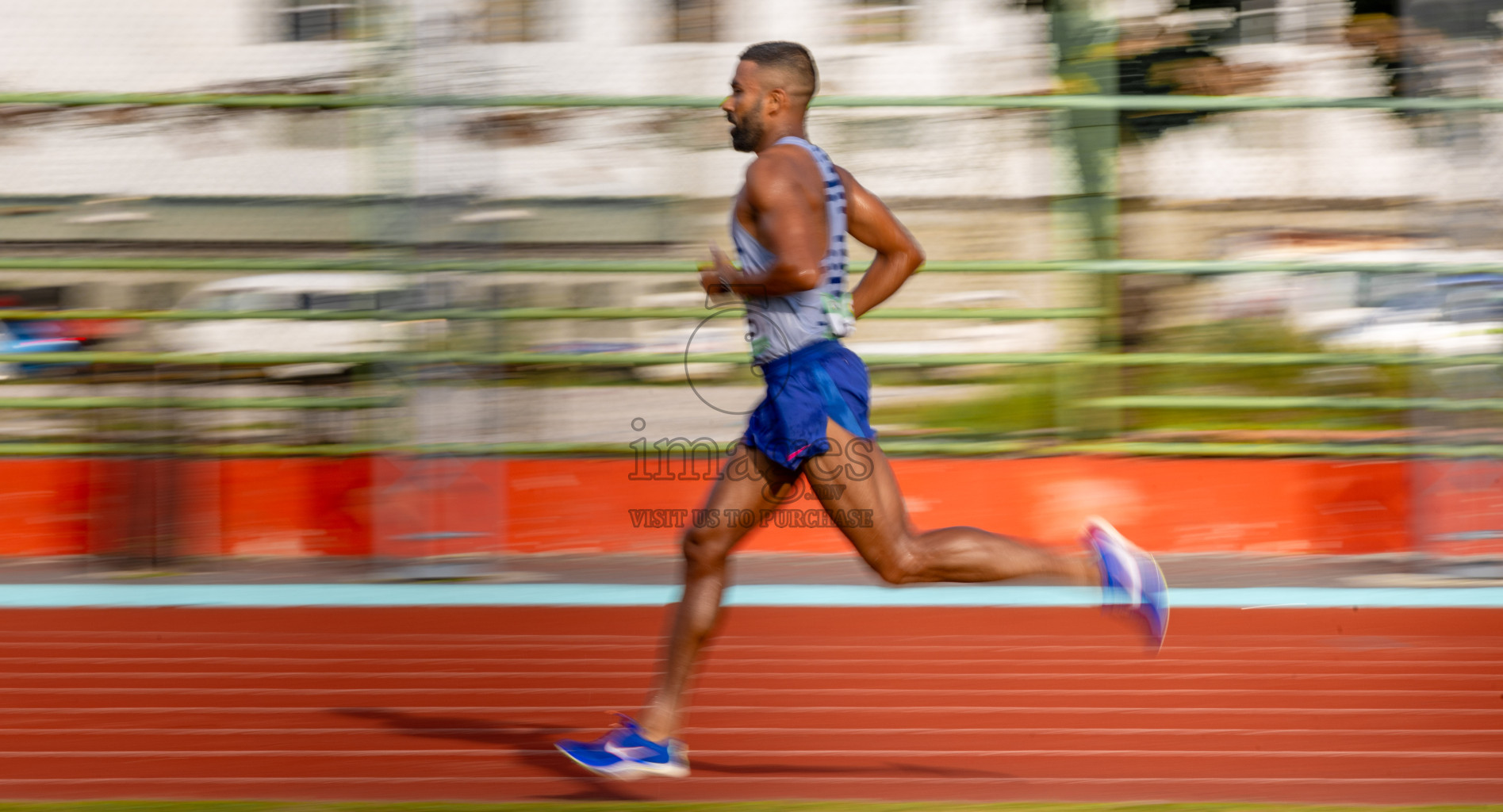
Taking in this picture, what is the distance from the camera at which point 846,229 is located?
3.94 meters

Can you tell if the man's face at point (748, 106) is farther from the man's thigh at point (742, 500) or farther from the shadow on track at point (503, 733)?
the shadow on track at point (503, 733)

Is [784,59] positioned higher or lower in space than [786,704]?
higher

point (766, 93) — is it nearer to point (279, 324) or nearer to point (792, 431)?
point (792, 431)

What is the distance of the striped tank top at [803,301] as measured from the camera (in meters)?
3.74

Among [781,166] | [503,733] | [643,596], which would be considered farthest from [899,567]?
[643,596]

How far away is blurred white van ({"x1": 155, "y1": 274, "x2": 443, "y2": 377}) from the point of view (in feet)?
27.8

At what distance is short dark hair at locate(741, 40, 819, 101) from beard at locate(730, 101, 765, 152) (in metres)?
0.11

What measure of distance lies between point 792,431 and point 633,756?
2.93 ft

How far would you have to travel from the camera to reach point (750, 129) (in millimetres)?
3855

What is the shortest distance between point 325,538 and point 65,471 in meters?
1.40

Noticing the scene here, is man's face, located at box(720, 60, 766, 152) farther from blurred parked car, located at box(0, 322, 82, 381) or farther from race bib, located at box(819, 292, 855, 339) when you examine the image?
blurred parked car, located at box(0, 322, 82, 381)

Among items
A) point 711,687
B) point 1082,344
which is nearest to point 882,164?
point 1082,344

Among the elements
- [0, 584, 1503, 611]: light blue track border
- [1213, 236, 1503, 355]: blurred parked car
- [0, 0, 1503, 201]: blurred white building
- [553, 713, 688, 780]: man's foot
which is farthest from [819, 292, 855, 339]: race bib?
[1213, 236, 1503, 355]: blurred parked car

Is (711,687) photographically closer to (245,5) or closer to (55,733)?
(55,733)
